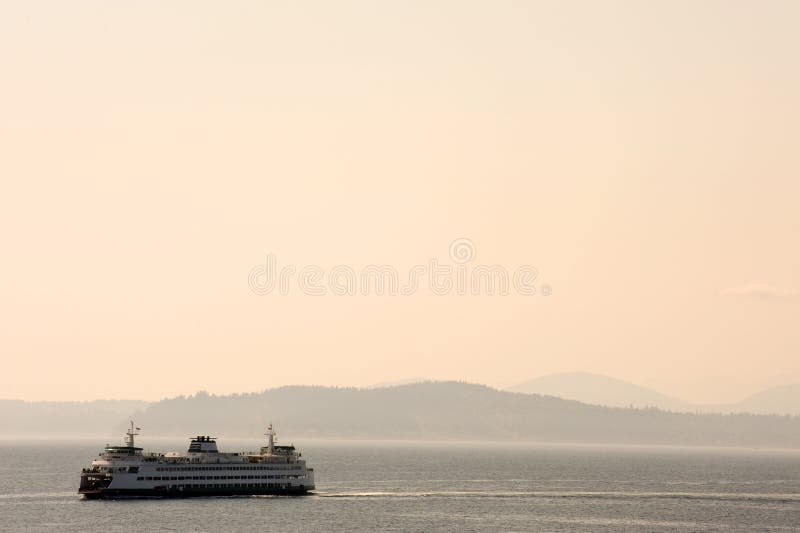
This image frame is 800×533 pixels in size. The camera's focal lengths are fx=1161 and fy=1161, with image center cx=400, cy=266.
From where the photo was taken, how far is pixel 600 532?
6570 inches

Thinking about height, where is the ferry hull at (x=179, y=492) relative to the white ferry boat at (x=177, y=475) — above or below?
below

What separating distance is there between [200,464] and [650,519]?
73865 millimetres

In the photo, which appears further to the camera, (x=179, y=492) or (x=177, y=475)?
(x=177, y=475)

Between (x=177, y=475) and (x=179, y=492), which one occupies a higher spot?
(x=177, y=475)

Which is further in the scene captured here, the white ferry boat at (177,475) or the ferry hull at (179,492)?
the white ferry boat at (177,475)

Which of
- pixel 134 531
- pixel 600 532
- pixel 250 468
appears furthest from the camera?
pixel 250 468

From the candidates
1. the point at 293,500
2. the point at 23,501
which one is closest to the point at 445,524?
the point at 293,500

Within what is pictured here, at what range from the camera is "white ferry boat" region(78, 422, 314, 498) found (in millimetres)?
185750

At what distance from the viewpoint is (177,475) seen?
190000 mm

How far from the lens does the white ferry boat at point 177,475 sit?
609ft

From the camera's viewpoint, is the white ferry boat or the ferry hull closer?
the ferry hull

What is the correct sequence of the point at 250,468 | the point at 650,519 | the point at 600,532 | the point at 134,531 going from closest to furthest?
1. the point at 134,531
2. the point at 600,532
3. the point at 650,519
4. the point at 250,468

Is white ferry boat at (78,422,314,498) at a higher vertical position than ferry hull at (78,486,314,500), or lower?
higher

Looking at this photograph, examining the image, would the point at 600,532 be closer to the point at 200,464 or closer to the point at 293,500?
the point at 293,500
